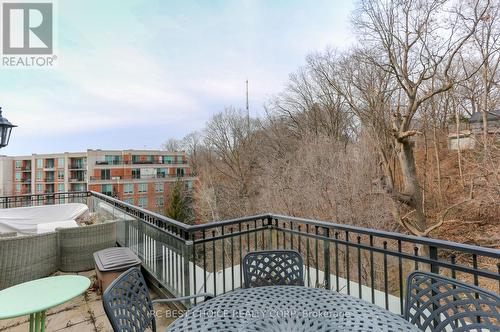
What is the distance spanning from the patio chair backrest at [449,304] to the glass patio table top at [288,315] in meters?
0.26

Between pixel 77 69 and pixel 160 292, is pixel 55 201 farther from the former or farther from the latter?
pixel 160 292

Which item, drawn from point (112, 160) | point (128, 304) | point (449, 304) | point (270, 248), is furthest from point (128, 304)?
point (112, 160)

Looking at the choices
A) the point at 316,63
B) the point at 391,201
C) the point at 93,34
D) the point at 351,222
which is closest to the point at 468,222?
the point at 391,201

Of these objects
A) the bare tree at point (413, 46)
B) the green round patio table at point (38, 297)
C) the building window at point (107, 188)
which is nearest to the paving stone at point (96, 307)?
the green round patio table at point (38, 297)

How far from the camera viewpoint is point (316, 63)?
13.3 meters

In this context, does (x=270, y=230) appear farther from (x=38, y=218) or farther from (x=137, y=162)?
(x=137, y=162)

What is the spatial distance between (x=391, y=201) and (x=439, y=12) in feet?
19.9

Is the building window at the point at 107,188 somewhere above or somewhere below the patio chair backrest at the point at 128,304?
below

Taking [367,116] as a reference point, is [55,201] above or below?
below

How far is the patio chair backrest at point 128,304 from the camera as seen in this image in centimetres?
120

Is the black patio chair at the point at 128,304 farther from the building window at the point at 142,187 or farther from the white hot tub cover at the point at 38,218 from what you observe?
the building window at the point at 142,187

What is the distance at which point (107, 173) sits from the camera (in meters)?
28.6

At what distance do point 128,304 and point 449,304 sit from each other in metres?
1.68

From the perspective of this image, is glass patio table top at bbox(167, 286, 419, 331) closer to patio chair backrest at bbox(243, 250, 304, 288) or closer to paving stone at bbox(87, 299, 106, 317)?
patio chair backrest at bbox(243, 250, 304, 288)
